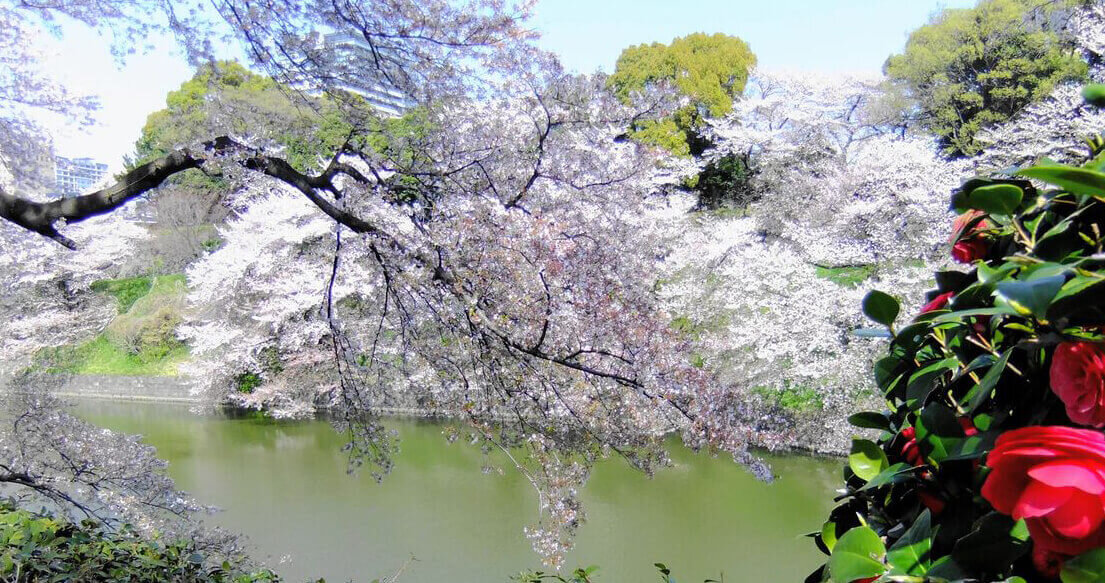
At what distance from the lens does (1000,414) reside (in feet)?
1.33

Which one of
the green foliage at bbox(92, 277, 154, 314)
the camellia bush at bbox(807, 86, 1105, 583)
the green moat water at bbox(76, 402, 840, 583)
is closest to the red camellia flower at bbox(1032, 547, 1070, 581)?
the camellia bush at bbox(807, 86, 1105, 583)

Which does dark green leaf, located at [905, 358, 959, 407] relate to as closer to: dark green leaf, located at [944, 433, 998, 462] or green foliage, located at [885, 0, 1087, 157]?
dark green leaf, located at [944, 433, 998, 462]

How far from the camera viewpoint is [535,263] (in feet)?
7.75

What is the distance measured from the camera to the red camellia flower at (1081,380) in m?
0.32

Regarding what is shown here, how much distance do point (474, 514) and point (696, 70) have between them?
9609 millimetres

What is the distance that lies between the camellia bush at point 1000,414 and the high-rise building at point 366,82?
6.88 ft

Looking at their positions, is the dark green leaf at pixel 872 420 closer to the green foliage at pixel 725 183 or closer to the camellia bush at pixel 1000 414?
the camellia bush at pixel 1000 414

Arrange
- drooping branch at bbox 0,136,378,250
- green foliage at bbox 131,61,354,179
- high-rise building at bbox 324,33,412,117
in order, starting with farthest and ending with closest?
green foliage at bbox 131,61,354,179, high-rise building at bbox 324,33,412,117, drooping branch at bbox 0,136,378,250

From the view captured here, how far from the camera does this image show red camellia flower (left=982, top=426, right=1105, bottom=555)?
0.30 m

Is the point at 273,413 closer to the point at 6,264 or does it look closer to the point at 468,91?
the point at 6,264

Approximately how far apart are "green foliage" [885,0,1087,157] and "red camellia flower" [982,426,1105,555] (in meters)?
10.1

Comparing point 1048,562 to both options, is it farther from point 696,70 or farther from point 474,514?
point 696,70

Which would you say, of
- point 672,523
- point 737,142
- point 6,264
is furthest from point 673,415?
point 737,142

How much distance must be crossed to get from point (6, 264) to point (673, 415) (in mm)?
5402
